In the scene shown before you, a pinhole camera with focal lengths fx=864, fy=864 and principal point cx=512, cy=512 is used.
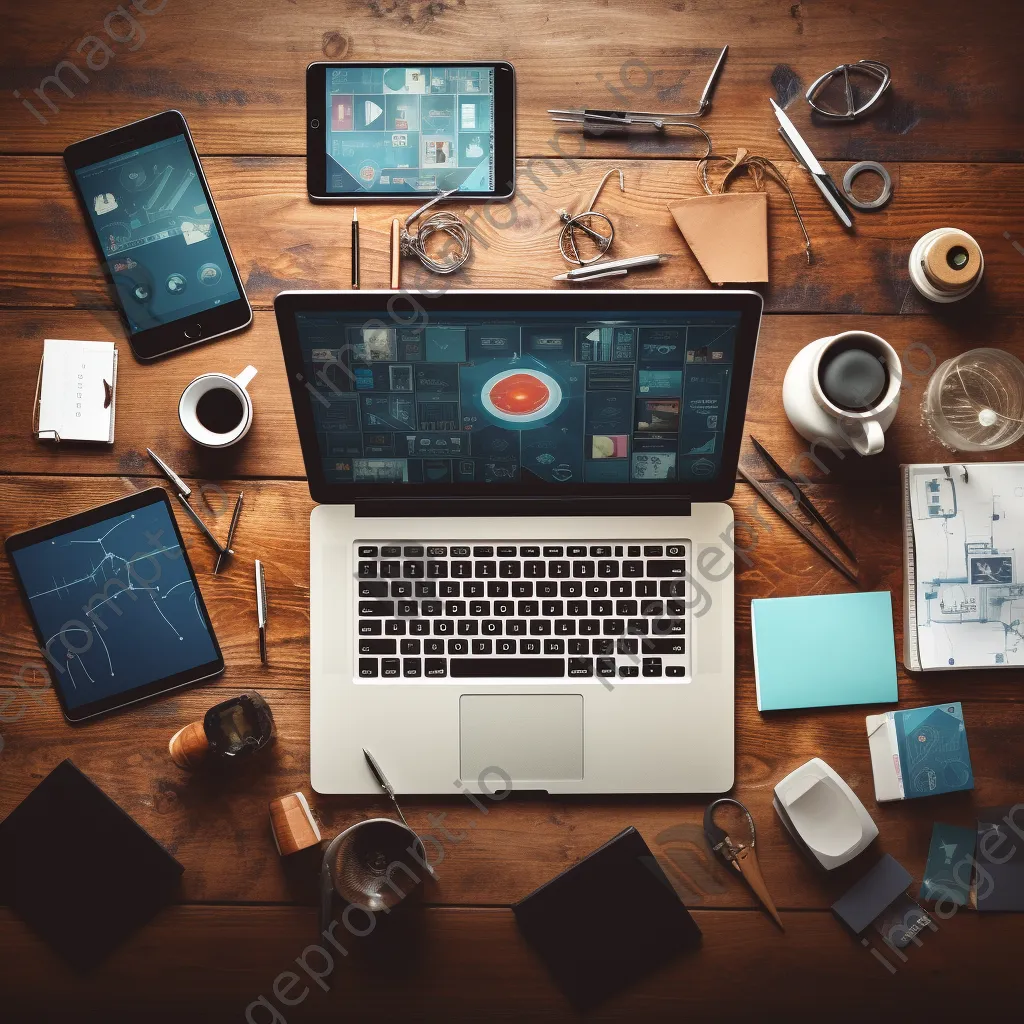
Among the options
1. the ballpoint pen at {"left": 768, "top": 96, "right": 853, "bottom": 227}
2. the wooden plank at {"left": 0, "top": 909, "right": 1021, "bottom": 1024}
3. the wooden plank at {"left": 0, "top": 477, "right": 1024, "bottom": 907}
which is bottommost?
the wooden plank at {"left": 0, "top": 909, "right": 1021, "bottom": 1024}

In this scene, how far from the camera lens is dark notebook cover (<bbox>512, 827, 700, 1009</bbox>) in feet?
3.68

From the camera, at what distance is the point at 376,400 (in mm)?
1031

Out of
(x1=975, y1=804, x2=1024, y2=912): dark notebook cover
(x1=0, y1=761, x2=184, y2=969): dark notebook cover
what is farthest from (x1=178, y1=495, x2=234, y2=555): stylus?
(x1=975, y1=804, x2=1024, y2=912): dark notebook cover

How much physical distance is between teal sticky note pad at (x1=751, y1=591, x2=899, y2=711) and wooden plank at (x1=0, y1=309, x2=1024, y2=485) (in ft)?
0.58

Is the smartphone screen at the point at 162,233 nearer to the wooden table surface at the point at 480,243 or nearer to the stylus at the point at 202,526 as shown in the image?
the wooden table surface at the point at 480,243

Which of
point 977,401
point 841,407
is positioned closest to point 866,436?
point 841,407

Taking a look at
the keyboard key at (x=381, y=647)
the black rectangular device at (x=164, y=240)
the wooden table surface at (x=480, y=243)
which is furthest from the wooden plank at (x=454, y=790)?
the black rectangular device at (x=164, y=240)

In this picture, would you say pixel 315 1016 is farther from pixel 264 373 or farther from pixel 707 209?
pixel 707 209

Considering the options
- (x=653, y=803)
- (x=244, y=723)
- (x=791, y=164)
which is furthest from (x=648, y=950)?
(x=791, y=164)

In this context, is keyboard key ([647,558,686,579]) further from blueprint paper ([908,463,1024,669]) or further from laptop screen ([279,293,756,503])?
blueprint paper ([908,463,1024,669])

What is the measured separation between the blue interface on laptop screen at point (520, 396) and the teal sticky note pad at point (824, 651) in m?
0.23

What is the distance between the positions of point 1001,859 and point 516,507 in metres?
0.79

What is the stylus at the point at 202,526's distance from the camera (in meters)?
1.17

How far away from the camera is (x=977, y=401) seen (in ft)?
3.86
